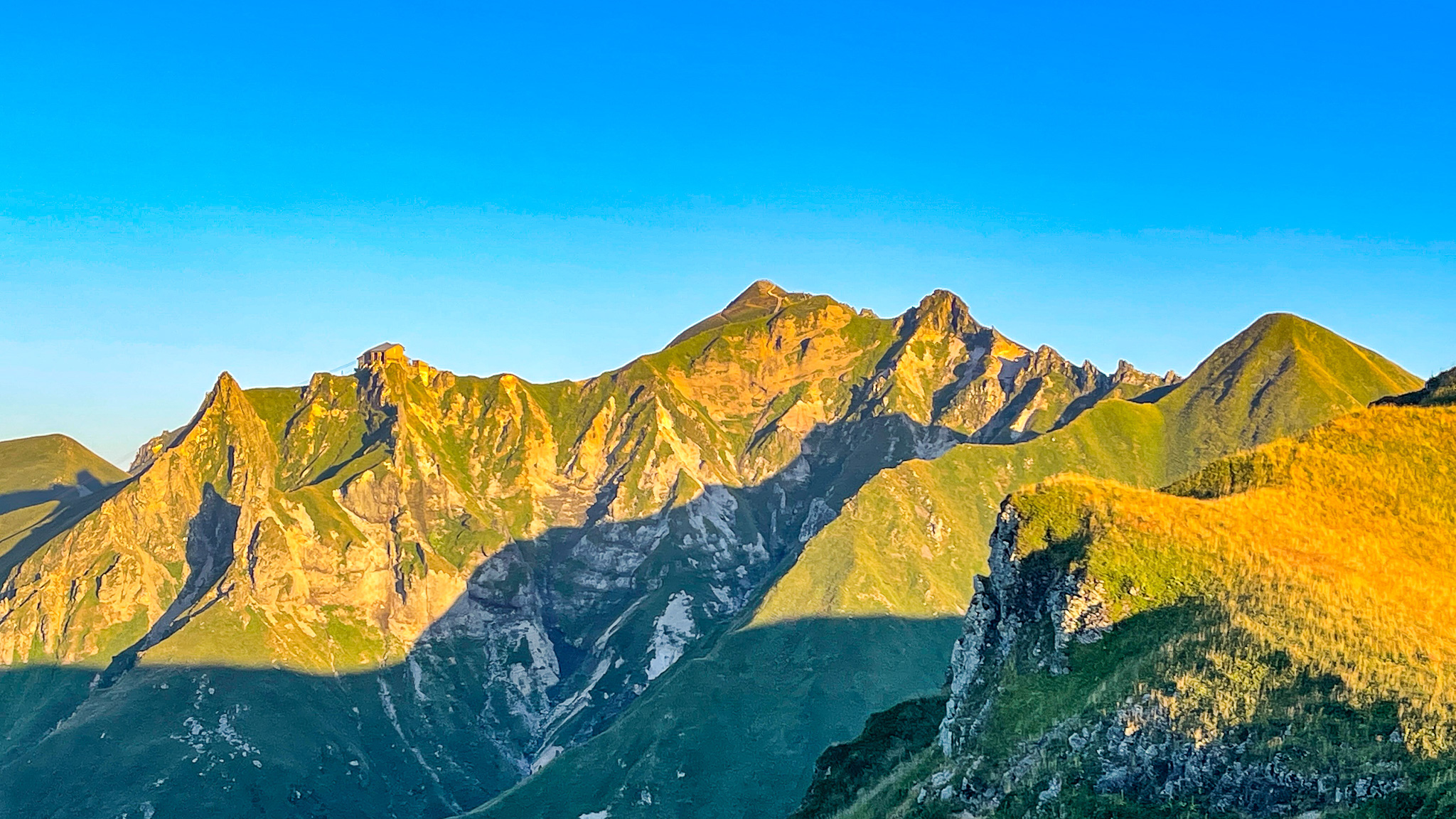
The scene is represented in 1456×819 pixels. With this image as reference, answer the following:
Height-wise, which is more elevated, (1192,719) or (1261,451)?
(1261,451)

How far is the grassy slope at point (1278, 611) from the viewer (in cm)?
4591

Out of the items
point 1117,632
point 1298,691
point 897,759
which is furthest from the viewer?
point 897,759

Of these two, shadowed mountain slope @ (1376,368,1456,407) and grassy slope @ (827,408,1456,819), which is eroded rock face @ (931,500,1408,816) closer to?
grassy slope @ (827,408,1456,819)

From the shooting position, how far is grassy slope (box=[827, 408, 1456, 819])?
45.9m

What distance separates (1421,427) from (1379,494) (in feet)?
28.5

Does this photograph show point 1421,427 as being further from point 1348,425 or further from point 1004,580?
point 1004,580

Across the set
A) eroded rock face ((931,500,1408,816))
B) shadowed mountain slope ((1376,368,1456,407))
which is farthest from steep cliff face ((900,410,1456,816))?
shadowed mountain slope ((1376,368,1456,407))

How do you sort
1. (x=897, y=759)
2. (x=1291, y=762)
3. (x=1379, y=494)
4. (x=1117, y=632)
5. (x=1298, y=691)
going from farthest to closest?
(x=897, y=759), (x=1379, y=494), (x=1117, y=632), (x=1298, y=691), (x=1291, y=762)

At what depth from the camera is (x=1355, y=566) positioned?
60906 millimetres

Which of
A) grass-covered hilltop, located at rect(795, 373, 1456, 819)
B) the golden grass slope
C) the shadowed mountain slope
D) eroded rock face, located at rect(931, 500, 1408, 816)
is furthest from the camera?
the shadowed mountain slope

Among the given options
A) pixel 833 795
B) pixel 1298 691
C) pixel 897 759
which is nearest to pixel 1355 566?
pixel 1298 691

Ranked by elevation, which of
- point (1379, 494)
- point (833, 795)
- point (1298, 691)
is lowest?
point (833, 795)

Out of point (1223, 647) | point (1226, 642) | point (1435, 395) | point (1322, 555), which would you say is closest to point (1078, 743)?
point (1223, 647)

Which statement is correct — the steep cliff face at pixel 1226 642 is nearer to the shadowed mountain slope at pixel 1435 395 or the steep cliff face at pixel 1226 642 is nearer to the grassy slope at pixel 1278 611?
the grassy slope at pixel 1278 611
